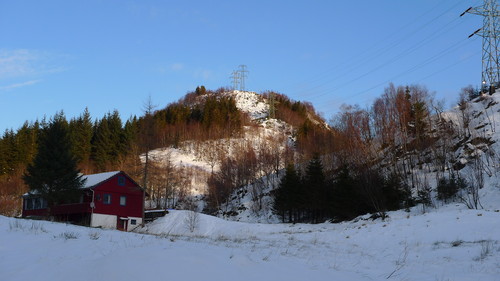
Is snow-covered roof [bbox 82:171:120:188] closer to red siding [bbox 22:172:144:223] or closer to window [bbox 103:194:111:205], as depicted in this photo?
red siding [bbox 22:172:144:223]

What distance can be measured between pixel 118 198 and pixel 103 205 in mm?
2389

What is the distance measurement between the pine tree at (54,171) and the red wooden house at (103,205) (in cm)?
223

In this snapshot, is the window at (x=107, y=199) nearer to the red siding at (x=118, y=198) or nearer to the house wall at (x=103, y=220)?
the red siding at (x=118, y=198)

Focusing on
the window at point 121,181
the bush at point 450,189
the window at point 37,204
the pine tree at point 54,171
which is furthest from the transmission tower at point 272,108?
the bush at point 450,189

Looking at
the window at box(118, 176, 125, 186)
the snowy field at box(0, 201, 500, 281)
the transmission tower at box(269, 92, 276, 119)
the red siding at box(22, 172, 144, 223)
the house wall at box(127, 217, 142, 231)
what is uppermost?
the transmission tower at box(269, 92, 276, 119)

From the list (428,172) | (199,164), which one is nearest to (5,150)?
(199,164)

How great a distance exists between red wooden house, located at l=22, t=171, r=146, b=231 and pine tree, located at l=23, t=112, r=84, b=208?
2.23m

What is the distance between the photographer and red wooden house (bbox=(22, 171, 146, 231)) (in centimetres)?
4475

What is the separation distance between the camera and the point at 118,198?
4791cm

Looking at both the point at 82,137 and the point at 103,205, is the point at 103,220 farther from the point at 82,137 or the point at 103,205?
the point at 82,137

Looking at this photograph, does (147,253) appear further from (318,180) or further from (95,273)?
(318,180)

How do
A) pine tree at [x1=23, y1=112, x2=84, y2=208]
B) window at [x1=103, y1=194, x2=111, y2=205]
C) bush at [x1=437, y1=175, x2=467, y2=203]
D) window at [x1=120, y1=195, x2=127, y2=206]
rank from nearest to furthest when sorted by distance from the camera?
bush at [x1=437, y1=175, x2=467, y2=203] → pine tree at [x1=23, y1=112, x2=84, y2=208] → window at [x1=103, y1=194, x2=111, y2=205] → window at [x1=120, y1=195, x2=127, y2=206]

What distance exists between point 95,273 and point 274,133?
10261 cm

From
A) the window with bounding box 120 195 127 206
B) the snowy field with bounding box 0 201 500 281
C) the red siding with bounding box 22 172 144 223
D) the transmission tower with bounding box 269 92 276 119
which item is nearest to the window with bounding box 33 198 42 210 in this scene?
the red siding with bounding box 22 172 144 223
